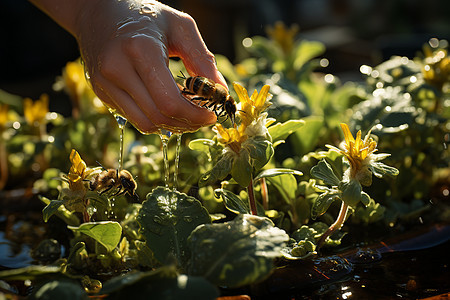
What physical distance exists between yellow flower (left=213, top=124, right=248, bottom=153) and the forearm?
1.20ft

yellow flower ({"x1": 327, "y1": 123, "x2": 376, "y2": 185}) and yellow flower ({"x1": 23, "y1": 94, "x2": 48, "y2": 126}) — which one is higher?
yellow flower ({"x1": 23, "y1": 94, "x2": 48, "y2": 126})

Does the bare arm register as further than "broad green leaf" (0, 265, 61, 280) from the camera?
Yes

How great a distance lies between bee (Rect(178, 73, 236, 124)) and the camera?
766 millimetres

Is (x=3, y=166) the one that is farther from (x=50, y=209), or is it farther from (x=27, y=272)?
(x=27, y=272)

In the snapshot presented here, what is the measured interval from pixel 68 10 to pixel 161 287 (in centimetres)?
66

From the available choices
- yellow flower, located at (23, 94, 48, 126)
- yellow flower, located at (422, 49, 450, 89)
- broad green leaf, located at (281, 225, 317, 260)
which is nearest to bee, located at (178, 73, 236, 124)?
broad green leaf, located at (281, 225, 317, 260)

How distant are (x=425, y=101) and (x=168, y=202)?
0.75 m

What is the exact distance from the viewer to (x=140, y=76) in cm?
77

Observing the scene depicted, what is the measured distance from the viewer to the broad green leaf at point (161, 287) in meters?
0.58

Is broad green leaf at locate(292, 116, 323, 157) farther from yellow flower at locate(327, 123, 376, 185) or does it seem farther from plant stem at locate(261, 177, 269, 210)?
yellow flower at locate(327, 123, 376, 185)

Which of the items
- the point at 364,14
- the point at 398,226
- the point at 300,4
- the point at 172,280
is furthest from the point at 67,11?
the point at 300,4

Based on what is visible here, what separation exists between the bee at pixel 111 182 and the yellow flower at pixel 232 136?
0.19 m

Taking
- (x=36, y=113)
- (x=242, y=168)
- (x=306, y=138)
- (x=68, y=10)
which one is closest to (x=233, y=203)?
(x=242, y=168)

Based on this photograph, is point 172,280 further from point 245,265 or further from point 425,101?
point 425,101
